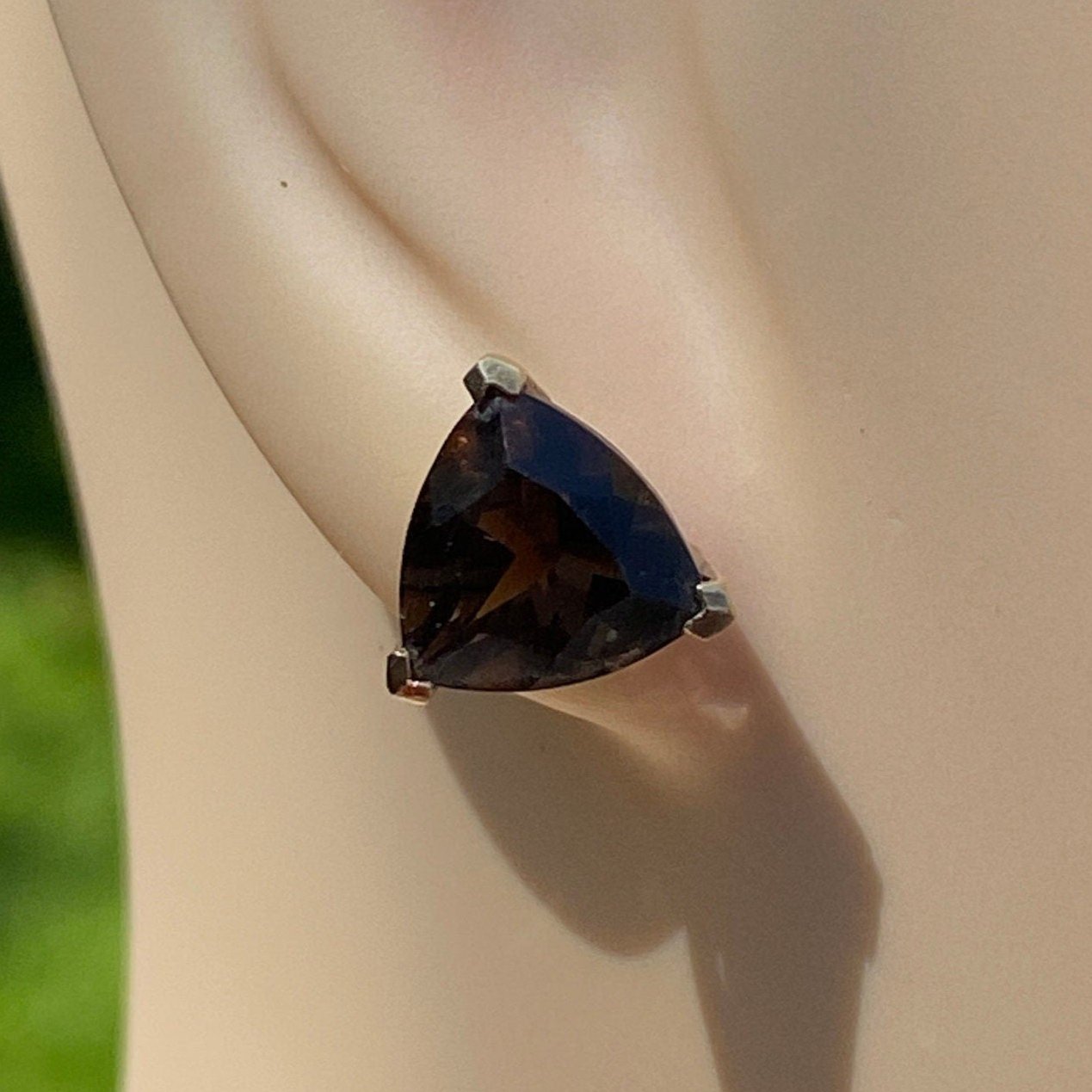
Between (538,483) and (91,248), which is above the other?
(91,248)

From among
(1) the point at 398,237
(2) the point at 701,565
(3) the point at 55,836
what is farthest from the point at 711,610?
(3) the point at 55,836

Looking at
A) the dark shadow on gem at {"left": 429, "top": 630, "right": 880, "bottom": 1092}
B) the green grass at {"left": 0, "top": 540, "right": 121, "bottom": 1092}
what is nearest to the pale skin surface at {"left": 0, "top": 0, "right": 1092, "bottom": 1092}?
the dark shadow on gem at {"left": 429, "top": 630, "right": 880, "bottom": 1092}

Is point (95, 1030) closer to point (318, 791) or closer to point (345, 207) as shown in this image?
point (318, 791)

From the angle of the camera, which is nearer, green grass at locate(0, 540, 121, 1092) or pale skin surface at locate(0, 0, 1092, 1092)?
pale skin surface at locate(0, 0, 1092, 1092)

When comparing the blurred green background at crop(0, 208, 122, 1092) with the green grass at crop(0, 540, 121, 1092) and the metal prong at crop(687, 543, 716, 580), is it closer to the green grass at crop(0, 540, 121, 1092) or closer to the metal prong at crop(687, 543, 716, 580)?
the green grass at crop(0, 540, 121, 1092)

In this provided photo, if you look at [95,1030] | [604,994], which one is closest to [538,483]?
[604,994]

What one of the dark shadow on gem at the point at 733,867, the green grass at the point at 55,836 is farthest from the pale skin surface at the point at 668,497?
the green grass at the point at 55,836
